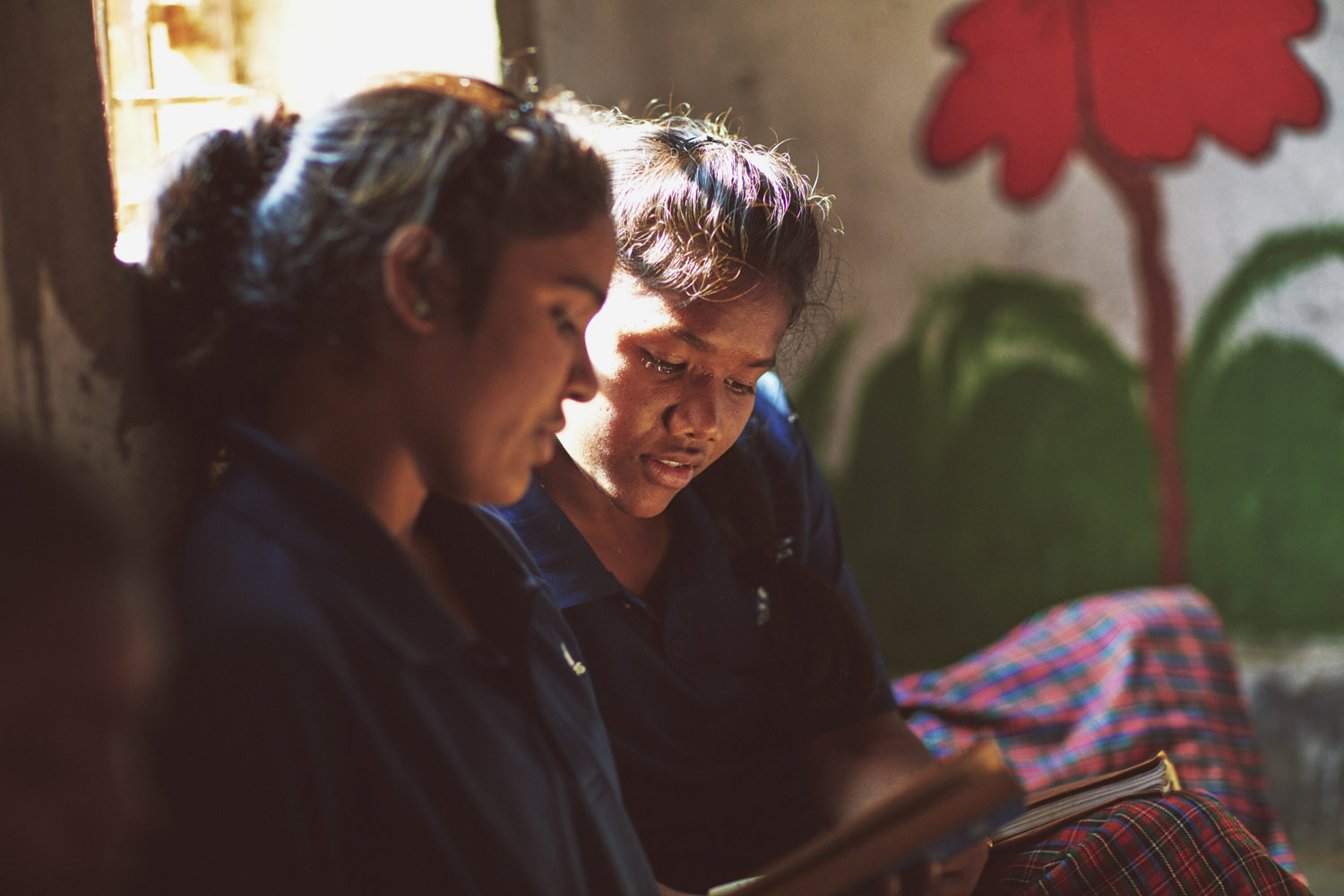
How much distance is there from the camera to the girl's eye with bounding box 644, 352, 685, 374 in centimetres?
149

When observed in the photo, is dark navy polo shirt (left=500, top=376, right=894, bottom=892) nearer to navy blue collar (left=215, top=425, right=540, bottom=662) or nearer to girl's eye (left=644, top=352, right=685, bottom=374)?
girl's eye (left=644, top=352, right=685, bottom=374)

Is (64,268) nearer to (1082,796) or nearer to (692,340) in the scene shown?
(692,340)

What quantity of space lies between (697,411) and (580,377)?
44cm

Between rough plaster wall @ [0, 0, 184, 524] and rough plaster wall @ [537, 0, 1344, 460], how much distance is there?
2214 millimetres

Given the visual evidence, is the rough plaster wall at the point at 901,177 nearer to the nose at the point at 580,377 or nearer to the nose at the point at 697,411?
the nose at the point at 697,411

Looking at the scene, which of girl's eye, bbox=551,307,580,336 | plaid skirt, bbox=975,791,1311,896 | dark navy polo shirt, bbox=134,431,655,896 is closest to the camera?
dark navy polo shirt, bbox=134,431,655,896

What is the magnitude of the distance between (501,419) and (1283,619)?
3059 mm

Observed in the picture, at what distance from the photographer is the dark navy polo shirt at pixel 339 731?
2.49ft

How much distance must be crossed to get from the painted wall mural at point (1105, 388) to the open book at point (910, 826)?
245 centimetres

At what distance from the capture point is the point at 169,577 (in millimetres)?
842

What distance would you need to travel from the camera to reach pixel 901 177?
328 centimetres

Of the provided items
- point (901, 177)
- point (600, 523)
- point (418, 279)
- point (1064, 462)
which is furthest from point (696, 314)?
point (1064, 462)

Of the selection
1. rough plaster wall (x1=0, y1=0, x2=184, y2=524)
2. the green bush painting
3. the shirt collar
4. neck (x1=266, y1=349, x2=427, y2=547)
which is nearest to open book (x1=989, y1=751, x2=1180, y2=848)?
the shirt collar

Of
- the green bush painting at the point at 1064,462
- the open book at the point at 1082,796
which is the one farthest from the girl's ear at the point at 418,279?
the green bush painting at the point at 1064,462
